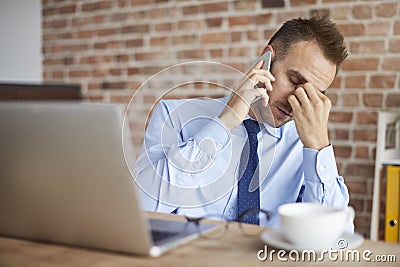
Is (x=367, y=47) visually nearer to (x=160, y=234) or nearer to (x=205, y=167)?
(x=205, y=167)

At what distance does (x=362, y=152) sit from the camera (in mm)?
2408

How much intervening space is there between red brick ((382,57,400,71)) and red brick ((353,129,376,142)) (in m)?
0.30

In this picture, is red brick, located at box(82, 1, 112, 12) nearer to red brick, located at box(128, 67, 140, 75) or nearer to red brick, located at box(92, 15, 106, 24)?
red brick, located at box(92, 15, 106, 24)

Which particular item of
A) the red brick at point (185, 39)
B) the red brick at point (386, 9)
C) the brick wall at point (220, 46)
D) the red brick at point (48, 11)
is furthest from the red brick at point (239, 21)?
the red brick at point (48, 11)

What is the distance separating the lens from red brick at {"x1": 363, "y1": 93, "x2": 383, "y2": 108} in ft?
7.77

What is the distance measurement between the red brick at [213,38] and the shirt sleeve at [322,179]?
5.09 feet

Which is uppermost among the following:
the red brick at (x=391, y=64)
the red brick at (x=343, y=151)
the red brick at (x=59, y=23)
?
the red brick at (x=59, y=23)

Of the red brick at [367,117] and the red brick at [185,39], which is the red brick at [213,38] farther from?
the red brick at [367,117]

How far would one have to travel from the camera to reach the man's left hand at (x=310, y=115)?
1300 millimetres

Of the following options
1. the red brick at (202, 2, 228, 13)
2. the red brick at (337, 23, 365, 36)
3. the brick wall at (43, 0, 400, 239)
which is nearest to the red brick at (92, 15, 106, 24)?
the brick wall at (43, 0, 400, 239)

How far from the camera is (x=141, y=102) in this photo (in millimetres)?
1217

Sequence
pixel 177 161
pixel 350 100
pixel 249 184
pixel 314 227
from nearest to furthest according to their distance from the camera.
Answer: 1. pixel 314 227
2. pixel 177 161
3. pixel 249 184
4. pixel 350 100

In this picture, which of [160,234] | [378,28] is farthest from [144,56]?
[160,234]

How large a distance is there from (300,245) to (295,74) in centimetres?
77
